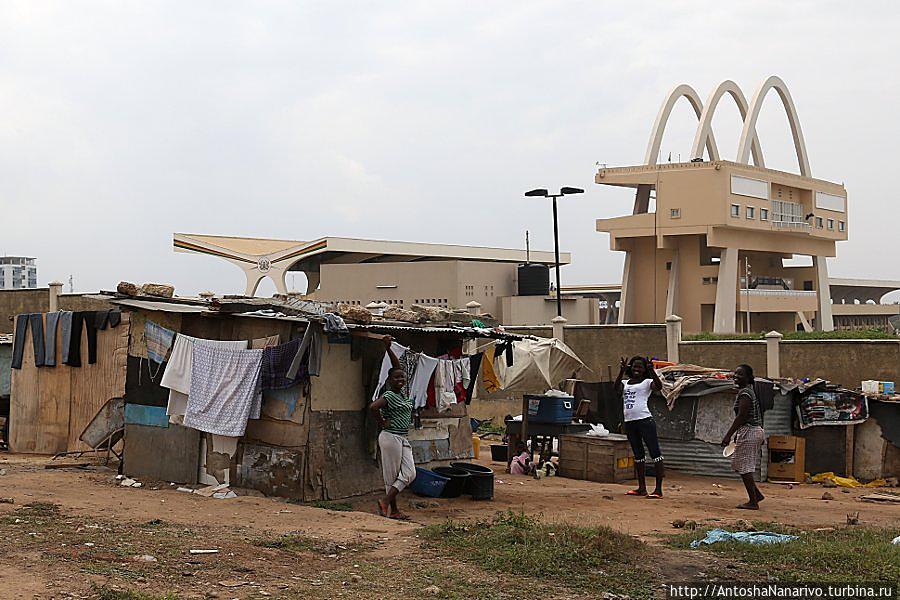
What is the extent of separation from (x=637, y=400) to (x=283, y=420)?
166 inches

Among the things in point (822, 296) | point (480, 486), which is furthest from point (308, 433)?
point (822, 296)

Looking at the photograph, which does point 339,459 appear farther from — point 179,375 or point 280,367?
point 179,375

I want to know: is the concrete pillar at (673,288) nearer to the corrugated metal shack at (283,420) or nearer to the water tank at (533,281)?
the water tank at (533,281)

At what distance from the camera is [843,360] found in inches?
680

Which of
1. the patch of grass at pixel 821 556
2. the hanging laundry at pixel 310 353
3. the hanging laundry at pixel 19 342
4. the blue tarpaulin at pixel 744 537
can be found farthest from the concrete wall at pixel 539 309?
the patch of grass at pixel 821 556

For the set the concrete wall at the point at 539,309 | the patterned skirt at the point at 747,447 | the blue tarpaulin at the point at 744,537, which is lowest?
the blue tarpaulin at the point at 744,537

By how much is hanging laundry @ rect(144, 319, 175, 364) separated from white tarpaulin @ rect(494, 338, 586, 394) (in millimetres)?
7018

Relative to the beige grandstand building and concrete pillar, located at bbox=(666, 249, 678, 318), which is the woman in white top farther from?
concrete pillar, located at bbox=(666, 249, 678, 318)

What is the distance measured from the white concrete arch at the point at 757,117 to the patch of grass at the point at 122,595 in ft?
127

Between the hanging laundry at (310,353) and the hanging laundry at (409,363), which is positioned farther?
the hanging laundry at (409,363)

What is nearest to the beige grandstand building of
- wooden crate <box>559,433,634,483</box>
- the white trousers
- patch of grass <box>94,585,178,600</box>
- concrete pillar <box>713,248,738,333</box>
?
concrete pillar <box>713,248,738,333</box>

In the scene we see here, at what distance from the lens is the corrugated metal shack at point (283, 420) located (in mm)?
10438

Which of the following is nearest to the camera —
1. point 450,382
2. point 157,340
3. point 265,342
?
point 265,342

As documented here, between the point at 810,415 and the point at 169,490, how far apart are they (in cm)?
932
